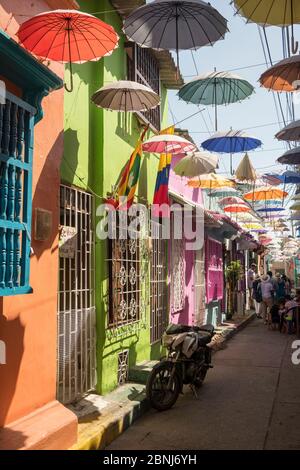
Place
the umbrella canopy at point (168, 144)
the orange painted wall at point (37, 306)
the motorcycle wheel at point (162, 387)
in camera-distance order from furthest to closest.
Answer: the umbrella canopy at point (168, 144), the motorcycle wheel at point (162, 387), the orange painted wall at point (37, 306)

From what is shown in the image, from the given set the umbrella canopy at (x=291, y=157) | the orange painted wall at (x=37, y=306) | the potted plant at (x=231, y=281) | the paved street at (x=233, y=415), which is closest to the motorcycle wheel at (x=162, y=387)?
the paved street at (x=233, y=415)

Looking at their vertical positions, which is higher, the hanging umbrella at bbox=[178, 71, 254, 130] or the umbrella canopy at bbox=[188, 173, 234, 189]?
the hanging umbrella at bbox=[178, 71, 254, 130]

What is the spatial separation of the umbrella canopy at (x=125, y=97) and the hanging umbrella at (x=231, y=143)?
2.99 meters

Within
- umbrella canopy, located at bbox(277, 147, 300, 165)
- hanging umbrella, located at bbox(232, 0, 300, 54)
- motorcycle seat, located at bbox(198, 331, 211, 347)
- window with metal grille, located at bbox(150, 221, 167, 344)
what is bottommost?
motorcycle seat, located at bbox(198, 331, 211, 347)

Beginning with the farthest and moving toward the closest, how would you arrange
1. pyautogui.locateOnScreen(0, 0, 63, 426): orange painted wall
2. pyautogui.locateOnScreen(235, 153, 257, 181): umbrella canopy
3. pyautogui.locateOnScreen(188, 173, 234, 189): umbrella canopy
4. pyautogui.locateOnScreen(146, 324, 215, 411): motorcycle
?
pyautogui.locateOnScreen(235, 153, 257, 181): umbrella canopy
pyautogui.locateOnScreen(188, 173, 234, 189): umbrella canopy
pyautogui.locateOnScreen(146, 324, 215, 411): motorcycle
pyautogui.locateOnScreen(0, 0, 63, 426): orange painted wall

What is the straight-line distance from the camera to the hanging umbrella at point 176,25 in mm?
5023

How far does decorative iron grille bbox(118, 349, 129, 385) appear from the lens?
24.0 feet

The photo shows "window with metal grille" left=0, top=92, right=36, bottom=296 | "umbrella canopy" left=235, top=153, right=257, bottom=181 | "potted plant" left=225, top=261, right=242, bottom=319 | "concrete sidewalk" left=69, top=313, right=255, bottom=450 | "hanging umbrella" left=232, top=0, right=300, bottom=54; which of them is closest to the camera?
"window with metal grille" left=0, top=92, right=36, bottom=296

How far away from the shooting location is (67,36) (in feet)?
15.5

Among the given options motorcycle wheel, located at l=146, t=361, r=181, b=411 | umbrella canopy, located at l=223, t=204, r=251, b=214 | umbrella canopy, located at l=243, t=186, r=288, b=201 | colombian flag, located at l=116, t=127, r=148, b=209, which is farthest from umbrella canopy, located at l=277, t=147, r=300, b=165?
umbrella canopy, located at l=223, t=204, r=251, b=214

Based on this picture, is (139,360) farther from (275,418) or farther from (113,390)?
(275,418)

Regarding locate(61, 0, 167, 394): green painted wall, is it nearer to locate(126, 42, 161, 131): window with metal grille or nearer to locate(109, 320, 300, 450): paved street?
locate(126, 42, 161, 131): window with metal grille

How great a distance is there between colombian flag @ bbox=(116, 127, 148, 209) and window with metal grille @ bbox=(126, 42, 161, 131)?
4.43ft

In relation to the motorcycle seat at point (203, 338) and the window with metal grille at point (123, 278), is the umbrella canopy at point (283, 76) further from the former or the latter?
the motorcycle seat at point (203, 338)
